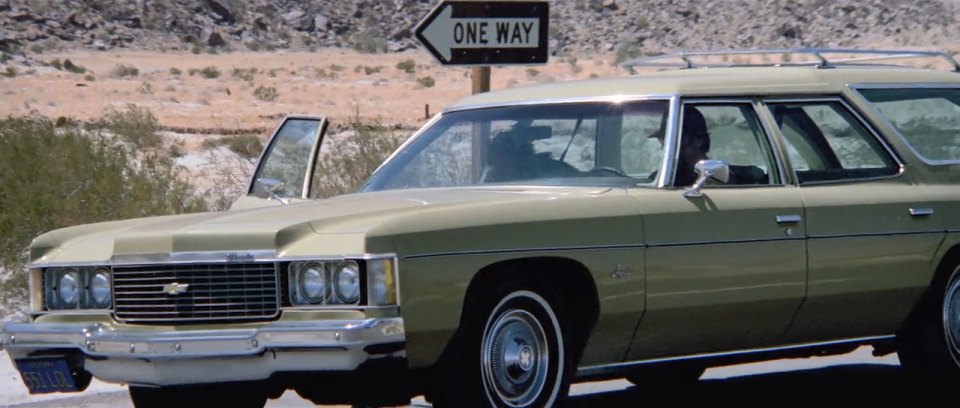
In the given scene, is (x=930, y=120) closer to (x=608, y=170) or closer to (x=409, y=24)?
(x=608, y=170)

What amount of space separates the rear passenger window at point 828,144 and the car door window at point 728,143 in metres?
0.15

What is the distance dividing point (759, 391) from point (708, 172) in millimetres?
1773

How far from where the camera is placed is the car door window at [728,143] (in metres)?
7.28

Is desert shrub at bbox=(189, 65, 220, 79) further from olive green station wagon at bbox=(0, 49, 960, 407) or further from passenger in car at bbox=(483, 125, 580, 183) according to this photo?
passenger in car at bbox=(483, 125, 580, 183)

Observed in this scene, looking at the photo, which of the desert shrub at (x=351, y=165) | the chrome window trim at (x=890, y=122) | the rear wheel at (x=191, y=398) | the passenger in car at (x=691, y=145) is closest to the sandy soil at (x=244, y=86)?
the desert shrub at (x=351, y=165)

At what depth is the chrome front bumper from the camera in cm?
589

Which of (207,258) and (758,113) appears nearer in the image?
(207,258)

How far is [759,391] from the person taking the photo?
27.1 feet

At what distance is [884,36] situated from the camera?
225 feet

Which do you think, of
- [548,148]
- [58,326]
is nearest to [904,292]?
[548,148]

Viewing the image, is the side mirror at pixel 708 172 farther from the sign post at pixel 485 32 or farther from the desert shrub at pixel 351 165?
the desert shrub at pixel 351 165

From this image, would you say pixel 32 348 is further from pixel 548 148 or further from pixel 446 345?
pixel 548 148

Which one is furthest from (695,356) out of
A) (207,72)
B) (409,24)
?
(409,24)

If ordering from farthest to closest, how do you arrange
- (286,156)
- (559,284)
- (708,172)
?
(286,156), (708,172), (559,284)
